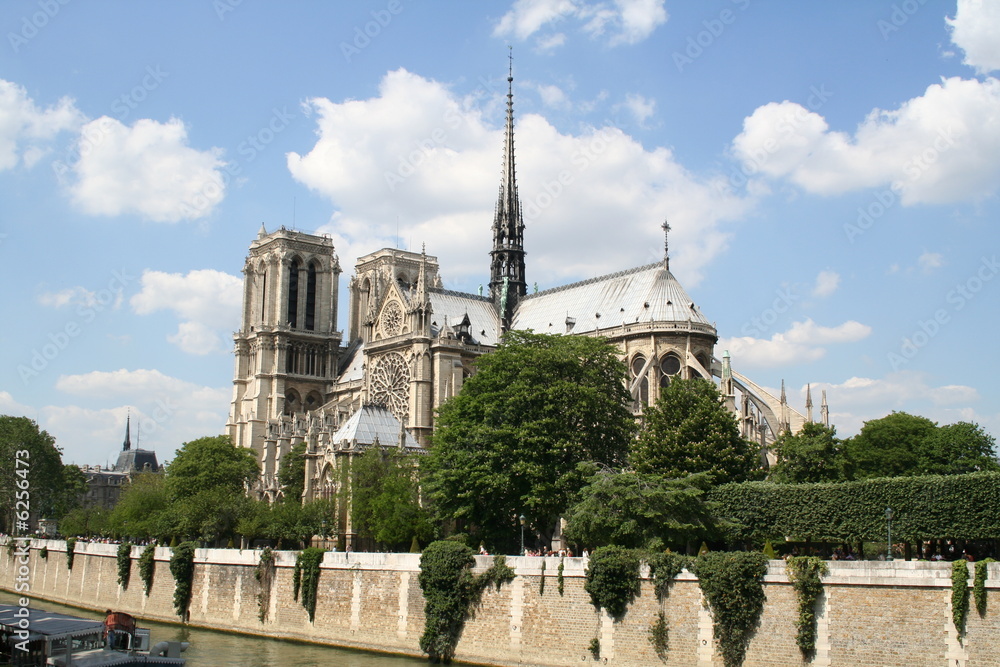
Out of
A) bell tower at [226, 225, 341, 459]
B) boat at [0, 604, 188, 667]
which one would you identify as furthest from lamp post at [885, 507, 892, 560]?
bell tower at [226, 225, 341, 459]

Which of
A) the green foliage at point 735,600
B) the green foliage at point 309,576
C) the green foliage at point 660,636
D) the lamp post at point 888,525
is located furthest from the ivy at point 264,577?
the lamp post at point 888,525

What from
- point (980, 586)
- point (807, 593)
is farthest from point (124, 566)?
point (980, 586)

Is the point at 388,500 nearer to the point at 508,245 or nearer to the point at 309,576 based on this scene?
the point at 309,576

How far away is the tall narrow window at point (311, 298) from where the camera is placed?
98.9 metres

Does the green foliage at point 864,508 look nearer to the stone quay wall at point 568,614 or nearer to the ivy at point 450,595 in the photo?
the stone quay wall at point 568,614

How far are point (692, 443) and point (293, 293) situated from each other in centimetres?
5857

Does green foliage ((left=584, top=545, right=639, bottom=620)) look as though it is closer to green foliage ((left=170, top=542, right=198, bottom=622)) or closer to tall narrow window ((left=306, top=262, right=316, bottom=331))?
green foliage ((left=170, top=542, right=198, bottom=622))

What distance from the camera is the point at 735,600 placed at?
31406 mm

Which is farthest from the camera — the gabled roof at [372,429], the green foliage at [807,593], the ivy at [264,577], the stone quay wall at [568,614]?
the gabled roof at [372,429]

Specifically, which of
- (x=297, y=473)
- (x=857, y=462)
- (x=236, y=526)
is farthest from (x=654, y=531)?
(x=297, y=473)

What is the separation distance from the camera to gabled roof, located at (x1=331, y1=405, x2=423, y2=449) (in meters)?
60.2

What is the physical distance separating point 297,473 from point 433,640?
1333 inches

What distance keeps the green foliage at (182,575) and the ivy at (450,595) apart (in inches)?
629

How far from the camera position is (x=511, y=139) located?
3469 inches
